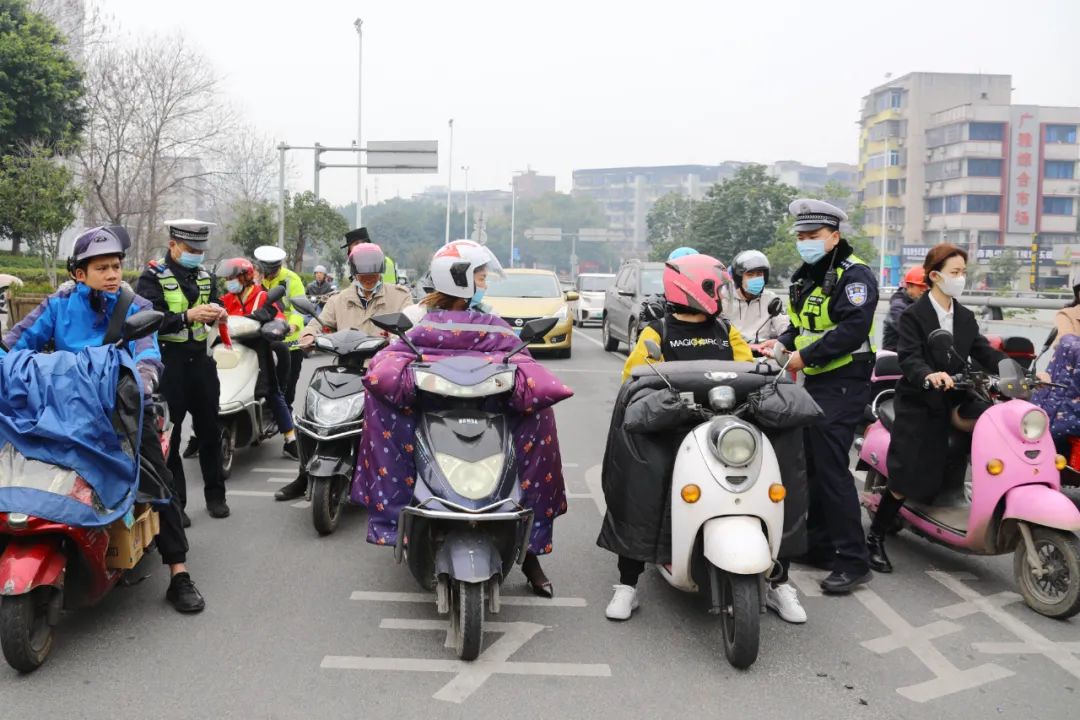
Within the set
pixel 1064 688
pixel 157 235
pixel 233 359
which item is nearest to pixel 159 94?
pixel 157 235

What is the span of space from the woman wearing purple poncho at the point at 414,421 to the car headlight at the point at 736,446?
74 centimetres

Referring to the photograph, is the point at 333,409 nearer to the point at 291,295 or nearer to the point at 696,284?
the point at 696,284

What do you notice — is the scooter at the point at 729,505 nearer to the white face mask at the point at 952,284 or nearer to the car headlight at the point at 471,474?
the car headlight at the point at 471,474

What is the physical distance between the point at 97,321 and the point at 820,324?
138 inches

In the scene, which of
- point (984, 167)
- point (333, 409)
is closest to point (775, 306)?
point (333, 409)

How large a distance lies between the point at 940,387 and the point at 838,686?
172cm

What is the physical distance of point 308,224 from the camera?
36.8 meters

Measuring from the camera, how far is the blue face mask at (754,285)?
7.98m

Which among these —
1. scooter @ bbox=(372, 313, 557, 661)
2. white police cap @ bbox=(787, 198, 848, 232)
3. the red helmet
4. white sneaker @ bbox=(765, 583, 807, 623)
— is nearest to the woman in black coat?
white police cap @ bbox=(787, 198, 848, 232)

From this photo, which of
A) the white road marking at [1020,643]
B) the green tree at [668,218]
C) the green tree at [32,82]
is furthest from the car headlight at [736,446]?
the green tree at [668,218]

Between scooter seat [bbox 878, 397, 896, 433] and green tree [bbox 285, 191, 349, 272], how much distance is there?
31787 mm

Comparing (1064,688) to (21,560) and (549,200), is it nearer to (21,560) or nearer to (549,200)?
A: (21,560)

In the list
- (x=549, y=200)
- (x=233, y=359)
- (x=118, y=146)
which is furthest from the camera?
(x=549, y=200)

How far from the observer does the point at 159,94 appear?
29500 mm
